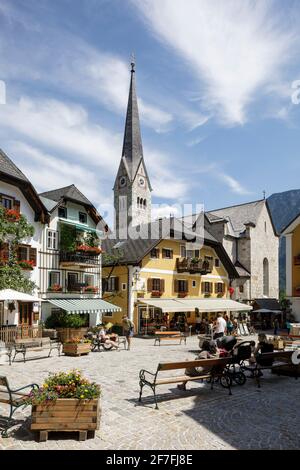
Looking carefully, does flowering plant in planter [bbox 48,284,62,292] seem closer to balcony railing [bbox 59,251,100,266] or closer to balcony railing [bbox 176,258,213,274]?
balcony railing [bbox 59,251,100,266]

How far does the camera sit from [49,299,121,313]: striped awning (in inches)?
1019

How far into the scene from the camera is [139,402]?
9.80m

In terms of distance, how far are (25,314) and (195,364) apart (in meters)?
17.6

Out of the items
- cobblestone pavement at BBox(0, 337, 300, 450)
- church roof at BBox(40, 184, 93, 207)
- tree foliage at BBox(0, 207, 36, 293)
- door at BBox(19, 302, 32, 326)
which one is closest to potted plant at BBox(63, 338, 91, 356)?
cobblestone pavement at BBox(0, 337, 300, 450)

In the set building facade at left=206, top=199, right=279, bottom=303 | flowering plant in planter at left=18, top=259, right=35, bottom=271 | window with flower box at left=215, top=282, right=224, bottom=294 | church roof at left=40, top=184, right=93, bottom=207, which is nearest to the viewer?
flowering plant in planter at left=18, top=259, right=35, bottom=271

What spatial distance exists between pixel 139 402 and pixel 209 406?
5.60 ft

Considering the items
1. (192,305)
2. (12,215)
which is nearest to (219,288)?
(192,305)

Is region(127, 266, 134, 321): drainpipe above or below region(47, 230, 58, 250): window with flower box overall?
below

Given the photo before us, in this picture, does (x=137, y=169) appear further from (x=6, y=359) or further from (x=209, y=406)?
(x=209, y=406)

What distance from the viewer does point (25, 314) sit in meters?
25.5

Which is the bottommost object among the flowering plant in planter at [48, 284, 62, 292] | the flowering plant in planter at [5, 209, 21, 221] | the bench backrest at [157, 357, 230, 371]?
the bench backrest at [157, 357, 230, 371]

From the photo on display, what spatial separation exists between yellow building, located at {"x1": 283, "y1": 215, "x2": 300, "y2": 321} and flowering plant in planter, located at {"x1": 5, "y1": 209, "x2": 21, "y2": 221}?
28.6 metres

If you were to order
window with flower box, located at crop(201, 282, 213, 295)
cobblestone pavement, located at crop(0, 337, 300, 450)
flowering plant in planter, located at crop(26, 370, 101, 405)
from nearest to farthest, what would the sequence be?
1. cobblestone pavement, located at crop(0, 337, 300, 450)
2. flowering plant in planter, located at crop(26, 370, 101, 405)
3. window with flower box, located at crop(201, 282, 213, 295)

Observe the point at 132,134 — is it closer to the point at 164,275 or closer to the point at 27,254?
the point at 164,275
